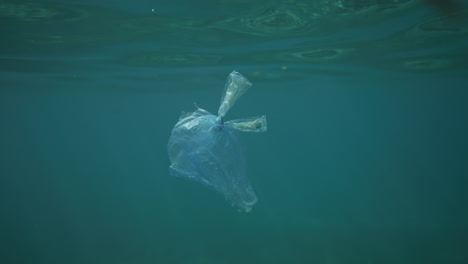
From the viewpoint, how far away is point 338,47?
47.0ft

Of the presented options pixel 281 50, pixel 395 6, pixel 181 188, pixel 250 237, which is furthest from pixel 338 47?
pixel 181 188

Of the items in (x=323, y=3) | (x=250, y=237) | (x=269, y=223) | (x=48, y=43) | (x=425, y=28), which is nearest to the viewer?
(x=323, y=3)

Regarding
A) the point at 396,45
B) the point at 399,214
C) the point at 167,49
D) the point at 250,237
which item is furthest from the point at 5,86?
the point at 399,214

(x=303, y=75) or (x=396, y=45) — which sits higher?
(x=396, y=45)

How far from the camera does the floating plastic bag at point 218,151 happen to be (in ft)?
14.5

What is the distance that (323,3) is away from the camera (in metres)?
8.84

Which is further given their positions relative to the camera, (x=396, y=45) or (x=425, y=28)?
(x=396, y=45)

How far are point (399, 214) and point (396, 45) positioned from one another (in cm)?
1460

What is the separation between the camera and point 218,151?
455 cm

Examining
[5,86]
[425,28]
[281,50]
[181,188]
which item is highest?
[425,28]

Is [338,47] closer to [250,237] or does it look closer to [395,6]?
[395,6]

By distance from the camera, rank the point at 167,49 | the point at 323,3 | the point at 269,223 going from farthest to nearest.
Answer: the point at 269,223, the point at 167,49, the point at 323,3

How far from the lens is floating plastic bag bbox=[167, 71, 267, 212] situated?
174 inches

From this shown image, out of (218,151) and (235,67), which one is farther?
(235,67)
